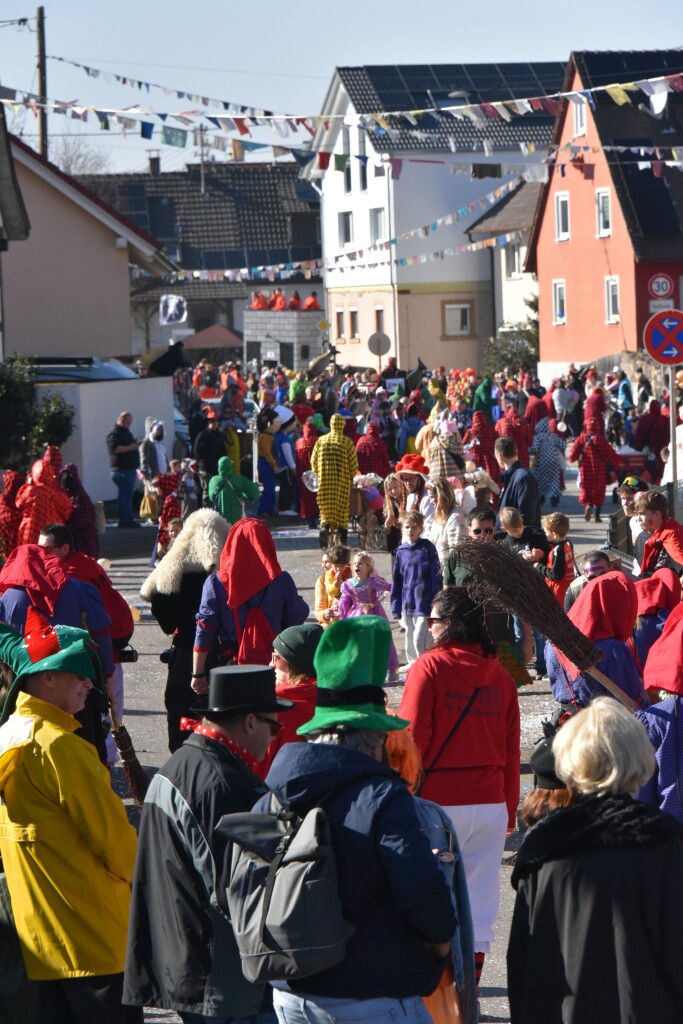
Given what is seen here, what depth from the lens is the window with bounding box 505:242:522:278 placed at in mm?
54094

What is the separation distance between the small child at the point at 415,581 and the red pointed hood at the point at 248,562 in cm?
373

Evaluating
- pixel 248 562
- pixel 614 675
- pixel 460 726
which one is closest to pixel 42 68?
pixel 248 562

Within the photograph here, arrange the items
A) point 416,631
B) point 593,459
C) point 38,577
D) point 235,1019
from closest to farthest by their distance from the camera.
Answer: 1. point 235,1019
2. point 38,577
3. point 416,631
4. point 593,459

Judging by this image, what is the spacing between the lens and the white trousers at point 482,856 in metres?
5.74

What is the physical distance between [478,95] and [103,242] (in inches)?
1087

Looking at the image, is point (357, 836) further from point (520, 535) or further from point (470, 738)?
point (520, 535)

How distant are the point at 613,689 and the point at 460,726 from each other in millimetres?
882

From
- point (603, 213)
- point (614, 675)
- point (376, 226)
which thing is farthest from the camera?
point (376, 226)

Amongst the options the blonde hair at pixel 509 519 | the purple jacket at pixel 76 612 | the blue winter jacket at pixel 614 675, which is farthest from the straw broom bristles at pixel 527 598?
the blonde hair at pixel 509 519

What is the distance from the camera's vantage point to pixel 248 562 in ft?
26.6

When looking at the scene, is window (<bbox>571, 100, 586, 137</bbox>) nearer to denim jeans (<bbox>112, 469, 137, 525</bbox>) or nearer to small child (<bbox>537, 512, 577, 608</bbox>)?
denim jeans (<bbox>112, 469, 137, 525</bbox>)

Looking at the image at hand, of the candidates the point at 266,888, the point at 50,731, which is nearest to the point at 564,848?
the point at 266,888

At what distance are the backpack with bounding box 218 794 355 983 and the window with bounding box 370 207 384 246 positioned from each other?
54.1 m

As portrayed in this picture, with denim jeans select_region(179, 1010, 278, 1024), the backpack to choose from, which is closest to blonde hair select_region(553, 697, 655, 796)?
the backpack
